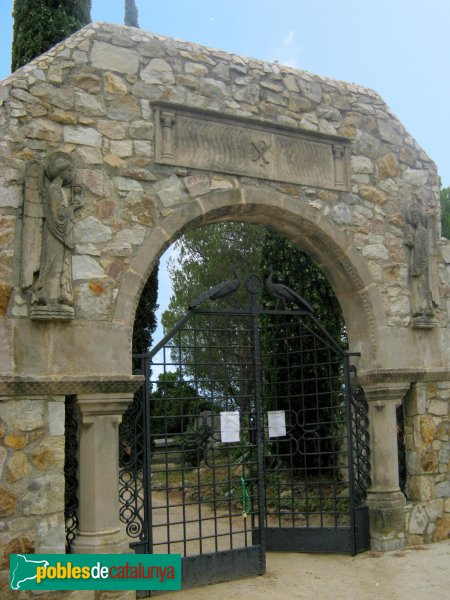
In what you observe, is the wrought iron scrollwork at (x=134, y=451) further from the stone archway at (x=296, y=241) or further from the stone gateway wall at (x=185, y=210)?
the stone archway at (x=296, y=241)

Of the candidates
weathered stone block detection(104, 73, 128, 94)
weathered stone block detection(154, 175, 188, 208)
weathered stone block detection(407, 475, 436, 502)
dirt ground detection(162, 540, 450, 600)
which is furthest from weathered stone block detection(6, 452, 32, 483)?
weathered stone block detection(407, 475, 436, 502)

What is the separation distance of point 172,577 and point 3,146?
141 inches

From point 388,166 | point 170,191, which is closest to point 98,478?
point 170,191

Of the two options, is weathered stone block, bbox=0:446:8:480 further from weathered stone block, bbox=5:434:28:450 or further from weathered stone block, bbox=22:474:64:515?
weathered stone block, bbox=22:474:64:515

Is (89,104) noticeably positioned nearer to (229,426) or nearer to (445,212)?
(229,426)

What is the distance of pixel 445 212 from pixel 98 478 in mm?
18641

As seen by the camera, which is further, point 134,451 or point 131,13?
point 131,13

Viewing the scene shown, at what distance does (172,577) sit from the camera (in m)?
5.26

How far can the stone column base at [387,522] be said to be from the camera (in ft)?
20.7

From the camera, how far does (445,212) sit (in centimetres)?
2127

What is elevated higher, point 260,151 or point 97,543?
point 260,151

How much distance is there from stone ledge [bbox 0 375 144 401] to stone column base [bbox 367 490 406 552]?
278cm

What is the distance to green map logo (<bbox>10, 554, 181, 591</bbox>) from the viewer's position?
455cm

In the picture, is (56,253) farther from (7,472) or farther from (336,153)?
(336,153)
